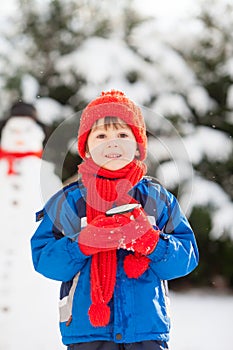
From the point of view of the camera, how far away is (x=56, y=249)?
5.03ft

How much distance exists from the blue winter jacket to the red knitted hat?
120 millimetres

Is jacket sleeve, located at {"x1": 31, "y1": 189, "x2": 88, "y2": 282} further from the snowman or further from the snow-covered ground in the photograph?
the snow-covered ground

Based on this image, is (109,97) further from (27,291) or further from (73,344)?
(27,291)

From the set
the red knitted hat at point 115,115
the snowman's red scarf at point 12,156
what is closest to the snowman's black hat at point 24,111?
the snowman's red scarf at point 12,156

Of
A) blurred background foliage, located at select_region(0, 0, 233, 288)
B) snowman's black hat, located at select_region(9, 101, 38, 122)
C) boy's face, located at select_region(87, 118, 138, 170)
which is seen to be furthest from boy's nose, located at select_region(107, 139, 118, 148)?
blurred background foliage, located at select_region(0, 0, 233, 288)

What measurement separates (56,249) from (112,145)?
11.3 inches

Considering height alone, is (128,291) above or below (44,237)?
below

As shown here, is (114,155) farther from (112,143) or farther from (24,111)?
(24,111)

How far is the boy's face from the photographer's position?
61.4 inches

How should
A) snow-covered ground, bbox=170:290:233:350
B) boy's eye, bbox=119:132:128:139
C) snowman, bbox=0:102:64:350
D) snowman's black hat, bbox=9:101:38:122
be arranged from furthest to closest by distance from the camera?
snow-covered ground, bbox=170:290:233:350
snowman's black hat, bbox=9:101:38:122
snowman, bbox=0:102:64:350
boy's eye, bbox=119:132:128:139

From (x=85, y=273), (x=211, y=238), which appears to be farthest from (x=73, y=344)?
(x=211, y=238)

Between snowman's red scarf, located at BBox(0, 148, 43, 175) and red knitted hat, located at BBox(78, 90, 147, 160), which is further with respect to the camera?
snowman's red scarf, located at BBox(0, 148, 43, 175)

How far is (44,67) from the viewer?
196 inches

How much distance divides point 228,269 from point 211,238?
13.3 inches
